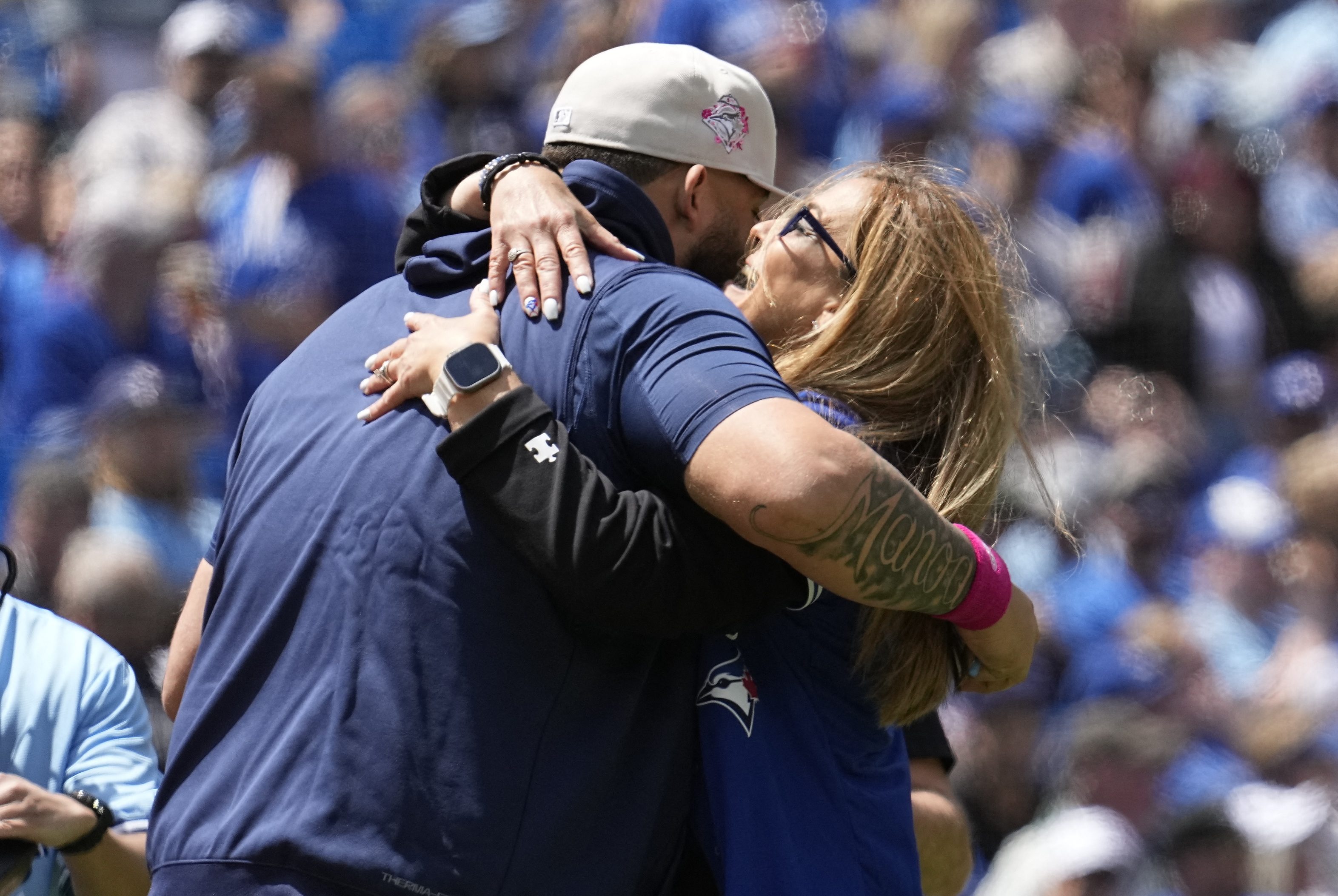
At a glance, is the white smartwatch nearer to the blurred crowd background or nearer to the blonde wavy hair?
the blonde wavy hair

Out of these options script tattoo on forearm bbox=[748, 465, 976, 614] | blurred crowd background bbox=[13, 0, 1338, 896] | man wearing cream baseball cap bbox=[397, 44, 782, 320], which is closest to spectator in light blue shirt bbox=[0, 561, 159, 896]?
man wearing cream baseball cap bbox=[397, 44, 782, 320]

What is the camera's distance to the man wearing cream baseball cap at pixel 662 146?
2.04 meters

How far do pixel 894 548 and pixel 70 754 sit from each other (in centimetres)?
138

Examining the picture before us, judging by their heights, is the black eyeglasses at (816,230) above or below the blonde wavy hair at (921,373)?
above

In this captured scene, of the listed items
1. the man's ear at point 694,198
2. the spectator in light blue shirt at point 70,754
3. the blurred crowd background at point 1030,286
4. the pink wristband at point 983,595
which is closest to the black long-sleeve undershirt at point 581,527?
the pink wristband at point 983,595

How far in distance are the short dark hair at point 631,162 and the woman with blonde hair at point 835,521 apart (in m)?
0.18

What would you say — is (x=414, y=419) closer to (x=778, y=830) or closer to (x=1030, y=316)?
(x=778, y=830)

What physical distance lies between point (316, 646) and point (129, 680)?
943 millimetres

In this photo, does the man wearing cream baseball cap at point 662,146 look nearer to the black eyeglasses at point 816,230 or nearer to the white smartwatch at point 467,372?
the black eyeglasses at point 816,230

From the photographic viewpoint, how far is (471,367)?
164 centimetres

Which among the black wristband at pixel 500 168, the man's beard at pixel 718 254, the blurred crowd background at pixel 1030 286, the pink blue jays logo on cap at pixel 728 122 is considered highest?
the pink blue jays logo on cap at pixel 728 122

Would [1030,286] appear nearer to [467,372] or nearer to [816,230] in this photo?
[816,230]

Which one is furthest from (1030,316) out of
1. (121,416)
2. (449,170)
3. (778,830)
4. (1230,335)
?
(778,830)

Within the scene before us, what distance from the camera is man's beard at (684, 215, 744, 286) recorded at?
2.14 metres
